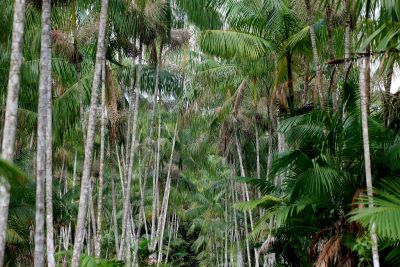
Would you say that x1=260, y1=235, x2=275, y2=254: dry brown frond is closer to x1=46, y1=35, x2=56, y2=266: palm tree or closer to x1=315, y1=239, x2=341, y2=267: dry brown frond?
x1=315, y1=239, x2=341, y2=267: dry brown frond

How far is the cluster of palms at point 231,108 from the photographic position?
6.89 m

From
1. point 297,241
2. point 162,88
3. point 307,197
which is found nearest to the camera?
point 307,197

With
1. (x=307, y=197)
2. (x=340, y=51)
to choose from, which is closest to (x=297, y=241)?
(x=307, y=197)

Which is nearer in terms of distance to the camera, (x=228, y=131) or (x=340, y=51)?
(x=340, y=51)

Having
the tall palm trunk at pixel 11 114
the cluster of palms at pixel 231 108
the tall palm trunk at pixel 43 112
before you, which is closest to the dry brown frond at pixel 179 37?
the cluster of palms at pixel 231 108

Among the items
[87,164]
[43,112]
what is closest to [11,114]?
[43,112]

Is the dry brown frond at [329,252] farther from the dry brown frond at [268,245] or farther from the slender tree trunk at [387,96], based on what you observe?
the dry brown frond at [268,245]

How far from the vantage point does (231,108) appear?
1808cm

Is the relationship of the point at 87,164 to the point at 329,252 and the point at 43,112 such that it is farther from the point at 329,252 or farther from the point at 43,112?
the point at 329,252

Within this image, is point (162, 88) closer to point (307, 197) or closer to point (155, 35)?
point (155, 35)

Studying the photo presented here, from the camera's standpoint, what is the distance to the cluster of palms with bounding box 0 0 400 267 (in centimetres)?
689

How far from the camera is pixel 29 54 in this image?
13.6m

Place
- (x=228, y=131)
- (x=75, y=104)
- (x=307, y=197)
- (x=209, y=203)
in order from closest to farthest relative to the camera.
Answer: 1. (x=307, y=197)
2. (x=75, y=104)
3. (x=228, y=131)
4. (x=209, y=203)

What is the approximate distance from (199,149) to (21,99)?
37.1 ft
